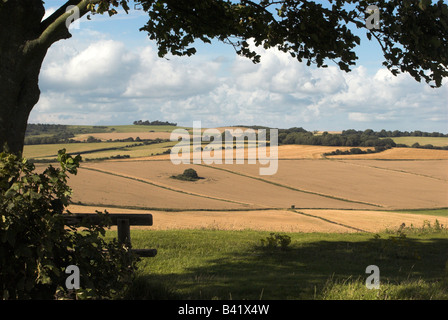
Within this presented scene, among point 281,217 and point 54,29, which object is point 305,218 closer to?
point 281,217

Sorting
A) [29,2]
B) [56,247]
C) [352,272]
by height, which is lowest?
[352,272]

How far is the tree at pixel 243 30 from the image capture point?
32.2 feet

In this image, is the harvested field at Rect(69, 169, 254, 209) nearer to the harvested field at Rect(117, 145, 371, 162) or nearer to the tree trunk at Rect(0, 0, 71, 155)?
the harvested field at Rect(117, 145, 371, 162)

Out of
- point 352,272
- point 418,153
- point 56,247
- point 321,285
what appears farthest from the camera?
point 418,153

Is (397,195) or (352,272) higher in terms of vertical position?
(352,272)

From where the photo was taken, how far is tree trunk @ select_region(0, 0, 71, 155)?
9.71 meters

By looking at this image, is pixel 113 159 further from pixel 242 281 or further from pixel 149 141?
pixel 242 281

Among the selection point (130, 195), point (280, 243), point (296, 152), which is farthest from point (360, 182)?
point (280, 243)

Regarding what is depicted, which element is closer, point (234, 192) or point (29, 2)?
point (29, 2)

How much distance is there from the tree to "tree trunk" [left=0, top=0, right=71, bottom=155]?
0.02 meters

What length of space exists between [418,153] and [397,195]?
3653 centimetres

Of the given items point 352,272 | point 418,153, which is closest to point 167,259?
point 352,272

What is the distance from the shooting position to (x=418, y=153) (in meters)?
93.4

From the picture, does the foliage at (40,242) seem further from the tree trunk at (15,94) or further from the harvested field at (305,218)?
the harvested field at (305,218)
